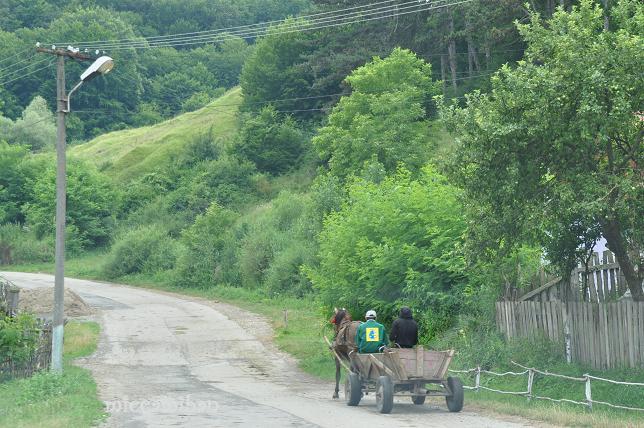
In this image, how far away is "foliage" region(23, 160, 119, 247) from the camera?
72750mm

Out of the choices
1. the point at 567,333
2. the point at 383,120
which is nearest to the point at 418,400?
the point at 567,333

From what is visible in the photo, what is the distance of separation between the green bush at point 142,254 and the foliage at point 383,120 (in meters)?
11.8

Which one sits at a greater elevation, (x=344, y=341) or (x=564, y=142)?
(x=564, y=142)

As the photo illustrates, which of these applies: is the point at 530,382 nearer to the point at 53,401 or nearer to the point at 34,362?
the point at 53,401

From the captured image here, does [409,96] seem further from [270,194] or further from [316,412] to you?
[316,412]

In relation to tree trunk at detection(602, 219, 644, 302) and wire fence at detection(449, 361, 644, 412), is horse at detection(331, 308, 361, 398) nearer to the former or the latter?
wire fence at detection(449, 361, 644, 412)

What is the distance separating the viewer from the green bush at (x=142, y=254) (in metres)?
60.2

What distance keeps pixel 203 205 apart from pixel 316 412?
2183 inches

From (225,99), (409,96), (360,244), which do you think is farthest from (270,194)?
(360,244)

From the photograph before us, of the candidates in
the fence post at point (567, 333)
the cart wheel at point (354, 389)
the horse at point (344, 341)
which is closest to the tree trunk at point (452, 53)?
the horse at point (344, 341)

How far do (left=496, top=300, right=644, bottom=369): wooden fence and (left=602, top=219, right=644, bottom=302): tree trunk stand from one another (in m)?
0.27

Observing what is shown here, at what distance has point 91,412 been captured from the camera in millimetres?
17719

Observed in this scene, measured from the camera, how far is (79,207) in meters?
73.2

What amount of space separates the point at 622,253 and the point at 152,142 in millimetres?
78124
